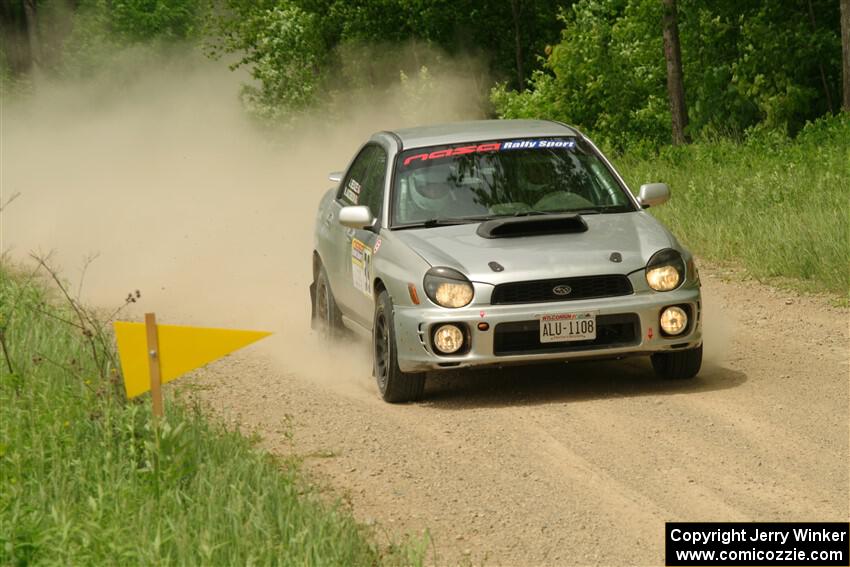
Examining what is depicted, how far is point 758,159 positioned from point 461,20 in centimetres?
1822

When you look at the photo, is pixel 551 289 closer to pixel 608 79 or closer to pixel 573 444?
pixel 573 444

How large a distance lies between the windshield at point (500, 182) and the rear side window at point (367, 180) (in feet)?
0.67

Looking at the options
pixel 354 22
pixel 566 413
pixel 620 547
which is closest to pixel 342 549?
pixel 620 547

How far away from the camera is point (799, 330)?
12273 mm

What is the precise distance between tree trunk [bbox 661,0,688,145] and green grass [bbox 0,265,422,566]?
58.2 ft

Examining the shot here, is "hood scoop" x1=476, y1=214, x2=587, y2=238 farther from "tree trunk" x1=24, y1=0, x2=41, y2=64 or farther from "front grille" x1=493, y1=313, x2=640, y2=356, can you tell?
"tree trunk" x1=24, y1=0, x2=41, y2=64

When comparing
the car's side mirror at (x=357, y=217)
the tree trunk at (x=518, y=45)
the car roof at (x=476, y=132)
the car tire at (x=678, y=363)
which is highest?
the tree trunk at (x=518, y=45)

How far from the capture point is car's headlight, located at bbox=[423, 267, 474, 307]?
9.68 meters

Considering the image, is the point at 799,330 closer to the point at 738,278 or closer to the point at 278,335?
the point at 738,278

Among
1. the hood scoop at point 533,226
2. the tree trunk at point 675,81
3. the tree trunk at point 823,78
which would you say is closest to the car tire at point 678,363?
the hood scoop at point 533,226

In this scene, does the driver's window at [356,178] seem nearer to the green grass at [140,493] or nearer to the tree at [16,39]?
the green grass at [140,493]

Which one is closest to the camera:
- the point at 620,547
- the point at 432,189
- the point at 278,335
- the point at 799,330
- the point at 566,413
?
the point at 620,547

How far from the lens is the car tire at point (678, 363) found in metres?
10.1

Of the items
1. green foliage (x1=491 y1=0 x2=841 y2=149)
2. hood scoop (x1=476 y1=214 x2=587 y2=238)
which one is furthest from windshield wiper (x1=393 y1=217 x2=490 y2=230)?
green foliage (x1=491 y1=0 x2=841 y2=149)
